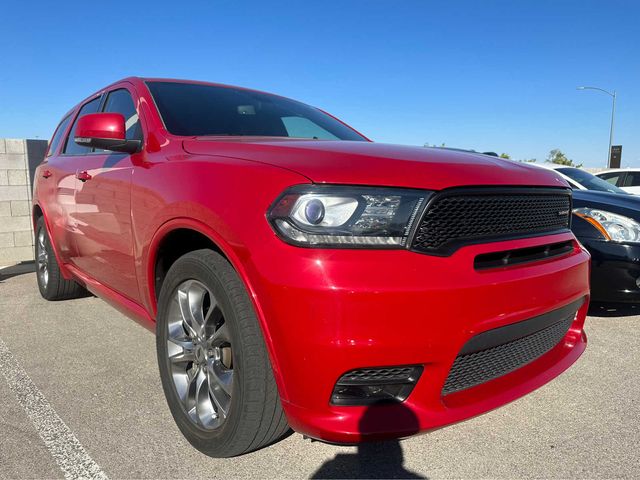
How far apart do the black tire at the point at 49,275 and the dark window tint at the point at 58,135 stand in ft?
2.15

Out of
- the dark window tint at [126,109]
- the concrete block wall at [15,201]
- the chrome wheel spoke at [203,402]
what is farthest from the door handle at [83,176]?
the concrete block wall at [15,201]

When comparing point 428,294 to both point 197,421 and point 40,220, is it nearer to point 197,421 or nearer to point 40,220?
point 197,421

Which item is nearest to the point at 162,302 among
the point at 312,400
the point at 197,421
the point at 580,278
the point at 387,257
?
the point at 197,421

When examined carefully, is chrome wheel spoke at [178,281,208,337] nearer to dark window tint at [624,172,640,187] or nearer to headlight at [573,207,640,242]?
headlight at [573,207,640,242]

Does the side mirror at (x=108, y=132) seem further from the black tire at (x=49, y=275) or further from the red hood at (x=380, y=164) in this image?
the black tire at (x=49, y=275)

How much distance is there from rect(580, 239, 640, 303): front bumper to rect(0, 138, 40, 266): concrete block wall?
6.93m

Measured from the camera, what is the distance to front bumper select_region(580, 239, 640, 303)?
11.6 feet

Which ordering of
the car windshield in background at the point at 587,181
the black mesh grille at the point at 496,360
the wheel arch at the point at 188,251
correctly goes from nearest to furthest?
1. the wheel arch at the point at 188,251
2. the black mesh grille at the point at 496,360
3. the car windshield in background at the point at 587,181

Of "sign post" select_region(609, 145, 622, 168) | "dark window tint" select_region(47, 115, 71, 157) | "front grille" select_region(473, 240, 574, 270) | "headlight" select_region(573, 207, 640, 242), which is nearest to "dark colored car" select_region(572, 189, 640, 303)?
"headlight" select_region(573, 207, 640, 242)

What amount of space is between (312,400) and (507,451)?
3.44 feet

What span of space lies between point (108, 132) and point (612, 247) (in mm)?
3445

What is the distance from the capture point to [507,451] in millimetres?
2111

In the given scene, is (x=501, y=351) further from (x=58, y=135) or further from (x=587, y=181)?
(x=587, y=181)

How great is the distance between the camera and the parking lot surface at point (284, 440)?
199 centimetres
